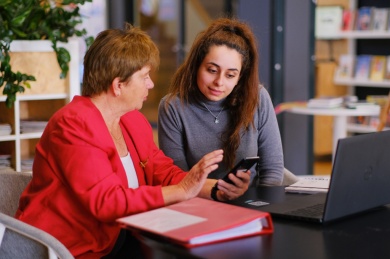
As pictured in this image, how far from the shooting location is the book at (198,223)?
5.58 ft

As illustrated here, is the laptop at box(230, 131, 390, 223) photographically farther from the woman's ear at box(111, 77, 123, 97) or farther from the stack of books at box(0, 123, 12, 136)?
the stack of books at box(0, 123, 12, 136)

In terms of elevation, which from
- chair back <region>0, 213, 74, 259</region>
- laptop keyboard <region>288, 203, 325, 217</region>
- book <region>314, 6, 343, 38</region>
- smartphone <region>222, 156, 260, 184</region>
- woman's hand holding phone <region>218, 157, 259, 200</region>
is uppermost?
book <region>314, 6, 343, 38</region>

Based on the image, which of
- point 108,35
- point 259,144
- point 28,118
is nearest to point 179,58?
point 28,118

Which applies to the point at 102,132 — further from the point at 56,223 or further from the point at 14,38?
the point at 14,38

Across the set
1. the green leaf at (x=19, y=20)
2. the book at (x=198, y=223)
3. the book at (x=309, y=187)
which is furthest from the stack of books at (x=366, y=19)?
the book at (x=198, y=223)

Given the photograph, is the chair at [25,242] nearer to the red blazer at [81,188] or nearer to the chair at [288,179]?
the red blazer at [81,188]

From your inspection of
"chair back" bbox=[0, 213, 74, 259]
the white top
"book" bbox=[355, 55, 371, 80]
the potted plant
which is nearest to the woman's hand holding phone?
the white top

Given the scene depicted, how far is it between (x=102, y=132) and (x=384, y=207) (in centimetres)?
95

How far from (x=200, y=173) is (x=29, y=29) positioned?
2.05 meters

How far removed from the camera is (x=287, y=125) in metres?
6.09

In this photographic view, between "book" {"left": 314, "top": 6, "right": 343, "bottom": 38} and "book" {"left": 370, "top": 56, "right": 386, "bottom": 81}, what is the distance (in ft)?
2.57

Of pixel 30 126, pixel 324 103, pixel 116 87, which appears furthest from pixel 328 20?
pixel 116 87

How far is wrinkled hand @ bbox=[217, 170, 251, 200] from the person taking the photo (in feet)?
7.53

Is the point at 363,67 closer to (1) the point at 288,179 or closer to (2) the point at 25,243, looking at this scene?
(1) the point at 288,179
